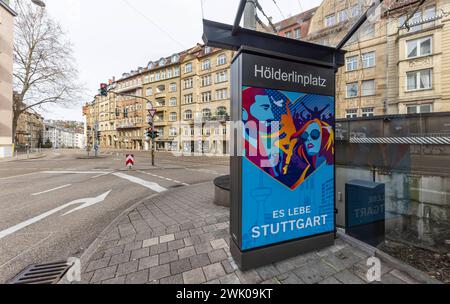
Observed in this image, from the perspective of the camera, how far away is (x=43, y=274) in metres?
2.53

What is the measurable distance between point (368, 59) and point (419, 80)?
57.0 inches

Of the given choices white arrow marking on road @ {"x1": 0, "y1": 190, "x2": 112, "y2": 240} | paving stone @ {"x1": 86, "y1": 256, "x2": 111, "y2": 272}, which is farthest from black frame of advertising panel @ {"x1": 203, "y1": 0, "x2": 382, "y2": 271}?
white arrow marking on road @ {"x1": 0, "y1": 190, "x2": 112, "y2": 240}

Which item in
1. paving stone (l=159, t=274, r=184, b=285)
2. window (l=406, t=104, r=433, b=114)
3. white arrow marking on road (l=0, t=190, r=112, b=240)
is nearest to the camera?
paving stone (l=159, t=274, r=184, b=285)

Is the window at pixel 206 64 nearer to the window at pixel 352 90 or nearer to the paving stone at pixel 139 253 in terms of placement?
the window at pixel 352 90

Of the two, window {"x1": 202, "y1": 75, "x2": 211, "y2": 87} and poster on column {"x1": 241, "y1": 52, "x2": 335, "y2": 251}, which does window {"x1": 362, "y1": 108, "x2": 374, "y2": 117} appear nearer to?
poster on column {"x1": 241, "y1": 52, "x2": 335, "y2": 251}

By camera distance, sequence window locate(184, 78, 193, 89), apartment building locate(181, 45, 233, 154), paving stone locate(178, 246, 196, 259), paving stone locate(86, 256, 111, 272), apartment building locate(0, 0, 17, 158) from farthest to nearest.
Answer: window locate(184, 78, 193, 89), apartment building locate(181, 45, 233, 154), apartment building locate(0, 0, 17, 158), paving stone locate(178, 246, 196, 259), paving stone locate(86, 256, 111, 272)

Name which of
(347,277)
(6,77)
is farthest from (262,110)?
(6,77)

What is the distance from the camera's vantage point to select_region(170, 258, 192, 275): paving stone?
94.7 inches

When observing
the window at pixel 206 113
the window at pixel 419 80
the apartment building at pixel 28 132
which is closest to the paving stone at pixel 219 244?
the window at pixel 419 80

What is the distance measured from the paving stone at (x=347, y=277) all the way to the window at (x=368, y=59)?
5168 mm

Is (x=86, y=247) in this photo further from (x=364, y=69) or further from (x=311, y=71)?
(x=364, y=69)

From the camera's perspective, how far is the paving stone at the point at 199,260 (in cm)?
253

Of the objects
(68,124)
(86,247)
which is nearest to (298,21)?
(86,247)

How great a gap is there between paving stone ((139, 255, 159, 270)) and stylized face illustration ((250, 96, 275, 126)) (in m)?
2.36
